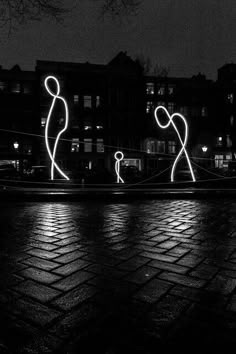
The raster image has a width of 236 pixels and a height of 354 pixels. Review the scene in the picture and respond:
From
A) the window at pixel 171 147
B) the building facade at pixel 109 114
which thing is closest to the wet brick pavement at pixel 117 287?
the building facade at pixel 109 114

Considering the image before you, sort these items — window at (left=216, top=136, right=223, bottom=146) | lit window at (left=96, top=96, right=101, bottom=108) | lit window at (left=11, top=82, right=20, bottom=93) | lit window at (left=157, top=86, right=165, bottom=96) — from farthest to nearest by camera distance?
1. window at (left=216, top=136, right=223, bottom=146)
2. lit window at (left=157, top=86, right=165, bottom=96)
3. lit window at (left=96, top=96, right=101, bottom=108)
4. lit window at (left=11, top=82, right=20, bottom=93)

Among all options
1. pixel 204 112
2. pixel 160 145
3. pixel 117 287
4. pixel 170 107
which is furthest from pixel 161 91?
pixel 117 287

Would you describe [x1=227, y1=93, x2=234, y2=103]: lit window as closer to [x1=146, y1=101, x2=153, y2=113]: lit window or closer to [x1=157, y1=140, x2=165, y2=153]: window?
[x1=146, y1=101, x2=153, y2=113]: lit window

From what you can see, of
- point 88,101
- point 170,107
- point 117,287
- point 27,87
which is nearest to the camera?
point 117,287

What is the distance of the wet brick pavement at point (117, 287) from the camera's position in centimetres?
200

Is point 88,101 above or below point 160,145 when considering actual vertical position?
above

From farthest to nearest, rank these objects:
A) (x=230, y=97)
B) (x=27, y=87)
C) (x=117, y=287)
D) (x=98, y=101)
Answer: (x=230, y=97) → (x=98, y=101) → (x=27, y=87) → (x=117, y=287)

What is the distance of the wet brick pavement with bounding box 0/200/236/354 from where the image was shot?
200 centimetres

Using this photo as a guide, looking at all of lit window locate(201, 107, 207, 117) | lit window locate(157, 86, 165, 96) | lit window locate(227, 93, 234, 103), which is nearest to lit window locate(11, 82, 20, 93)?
lit window locate(157, 86, 165, 96)

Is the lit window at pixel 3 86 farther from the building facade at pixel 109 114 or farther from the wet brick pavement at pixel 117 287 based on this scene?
the wet brick pavement at pixel 117 287

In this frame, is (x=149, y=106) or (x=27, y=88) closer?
(x=27, y=88)

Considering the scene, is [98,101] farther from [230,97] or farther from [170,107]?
[230,97]

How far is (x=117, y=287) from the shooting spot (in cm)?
278

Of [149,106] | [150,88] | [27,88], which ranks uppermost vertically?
[150,88]
